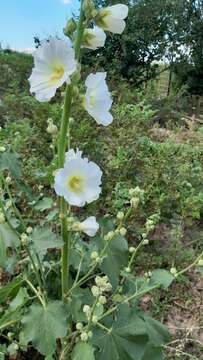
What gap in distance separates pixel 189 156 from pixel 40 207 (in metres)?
1.53

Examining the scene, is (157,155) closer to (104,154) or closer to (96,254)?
(104,154)

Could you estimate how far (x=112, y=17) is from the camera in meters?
1.21

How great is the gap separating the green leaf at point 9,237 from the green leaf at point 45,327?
19 centimetres

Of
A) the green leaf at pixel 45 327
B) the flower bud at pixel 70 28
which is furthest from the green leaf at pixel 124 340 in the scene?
the flower bud at pixel 70 28

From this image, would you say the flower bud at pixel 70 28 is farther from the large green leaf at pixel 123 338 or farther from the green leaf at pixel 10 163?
the large green leaf at pixel 123 338

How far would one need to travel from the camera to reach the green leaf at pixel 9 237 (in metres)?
1.45

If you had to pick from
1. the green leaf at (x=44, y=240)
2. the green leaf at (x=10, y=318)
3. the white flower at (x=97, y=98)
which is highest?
the white flower at (x=97, y=98)

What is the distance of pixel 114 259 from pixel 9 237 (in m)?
0.32

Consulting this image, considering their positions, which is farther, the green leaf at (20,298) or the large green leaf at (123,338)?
the green leaf at (20,298)

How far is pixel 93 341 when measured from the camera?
→ 4.65ft

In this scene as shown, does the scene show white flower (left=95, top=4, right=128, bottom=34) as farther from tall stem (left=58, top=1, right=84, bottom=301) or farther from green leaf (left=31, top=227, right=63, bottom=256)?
green leaf (left=31, top=227, right=63, bottom=256)

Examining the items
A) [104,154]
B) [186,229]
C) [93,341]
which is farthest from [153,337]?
[104,154]

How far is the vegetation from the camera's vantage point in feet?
4.70

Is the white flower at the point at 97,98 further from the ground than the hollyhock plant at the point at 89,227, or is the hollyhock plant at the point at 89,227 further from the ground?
the white flower at the point at 97,98
